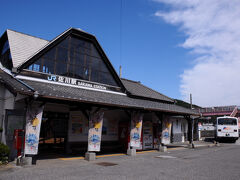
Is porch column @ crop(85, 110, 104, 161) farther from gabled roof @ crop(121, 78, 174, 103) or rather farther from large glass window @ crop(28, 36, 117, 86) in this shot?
gabled roof @ crop(121, 78, 174, 103)

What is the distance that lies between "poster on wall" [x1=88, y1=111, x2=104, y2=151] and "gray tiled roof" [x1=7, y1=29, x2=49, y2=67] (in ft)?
17.8

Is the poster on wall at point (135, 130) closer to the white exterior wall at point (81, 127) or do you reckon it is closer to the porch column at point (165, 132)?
the white exterior wall at point (81, 127)

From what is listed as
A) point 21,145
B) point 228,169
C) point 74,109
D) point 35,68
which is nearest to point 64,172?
point 21,145

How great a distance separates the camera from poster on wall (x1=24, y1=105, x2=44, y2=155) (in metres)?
9.70

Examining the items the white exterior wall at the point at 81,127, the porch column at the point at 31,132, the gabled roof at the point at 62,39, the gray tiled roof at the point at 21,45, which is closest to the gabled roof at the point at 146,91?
the gabled roof at the point at 62,39

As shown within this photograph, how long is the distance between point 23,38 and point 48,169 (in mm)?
10352

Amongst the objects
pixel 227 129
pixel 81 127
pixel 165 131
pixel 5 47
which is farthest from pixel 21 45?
pixel 227 129

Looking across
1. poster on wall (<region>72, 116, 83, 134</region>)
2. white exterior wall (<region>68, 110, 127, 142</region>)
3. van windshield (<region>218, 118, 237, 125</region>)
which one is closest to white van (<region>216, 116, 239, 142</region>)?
van windshield (<region>218, 118, 237, 125</region>)

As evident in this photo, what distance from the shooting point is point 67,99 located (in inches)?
406

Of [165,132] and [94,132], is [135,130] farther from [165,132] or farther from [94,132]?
[165,132]

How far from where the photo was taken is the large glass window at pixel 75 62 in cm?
1348

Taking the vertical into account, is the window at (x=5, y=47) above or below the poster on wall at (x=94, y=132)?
above

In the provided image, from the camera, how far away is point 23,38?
15.5 m

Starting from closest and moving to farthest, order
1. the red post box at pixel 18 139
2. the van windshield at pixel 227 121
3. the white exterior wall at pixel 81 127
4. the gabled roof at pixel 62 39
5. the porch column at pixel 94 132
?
the red post box at pixel 18 139, the porch column at pixel 94 132, the gabled roof at pixel 62 39, the white exterior wall at pixel 81 127, the van windshield at pixel 227 121
